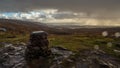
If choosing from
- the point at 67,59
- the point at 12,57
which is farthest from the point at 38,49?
the point at 12,57

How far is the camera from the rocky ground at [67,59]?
185 feet

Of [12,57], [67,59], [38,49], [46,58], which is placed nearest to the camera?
[38,49]

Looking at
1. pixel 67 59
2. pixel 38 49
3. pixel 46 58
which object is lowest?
pixel 67 59

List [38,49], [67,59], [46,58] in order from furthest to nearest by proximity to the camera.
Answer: [67,59]
[46,58]
[38,49]

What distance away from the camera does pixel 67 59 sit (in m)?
58.0

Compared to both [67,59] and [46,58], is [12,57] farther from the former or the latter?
[67,59]

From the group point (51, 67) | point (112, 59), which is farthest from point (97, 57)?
point (51, 67)

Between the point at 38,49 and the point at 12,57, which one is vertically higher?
the point at 38,49

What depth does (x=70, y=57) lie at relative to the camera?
59.3 m

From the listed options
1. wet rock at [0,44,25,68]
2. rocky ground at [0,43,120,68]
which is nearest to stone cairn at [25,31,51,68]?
rocky ground at [0,43,120,68]

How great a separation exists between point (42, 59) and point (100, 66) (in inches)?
501

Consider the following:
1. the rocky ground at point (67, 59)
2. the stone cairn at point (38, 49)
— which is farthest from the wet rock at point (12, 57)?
the stone cairn at point (38, 49)

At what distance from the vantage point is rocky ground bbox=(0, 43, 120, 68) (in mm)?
56375

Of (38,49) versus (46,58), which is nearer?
(38,49)
